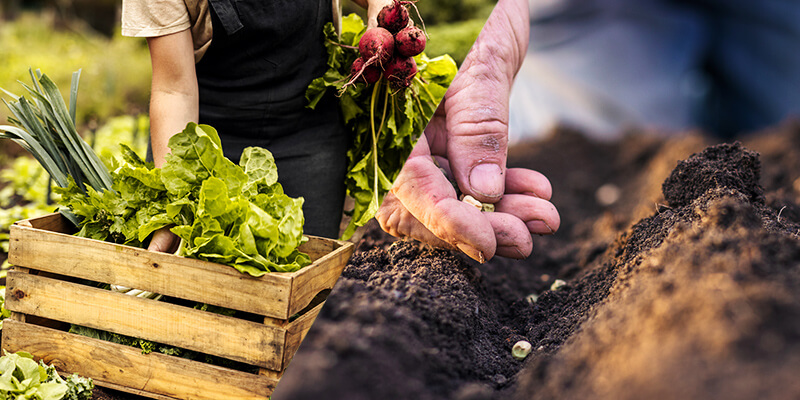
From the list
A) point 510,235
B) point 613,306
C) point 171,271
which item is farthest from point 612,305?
point 171,271

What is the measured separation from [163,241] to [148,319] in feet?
0.70

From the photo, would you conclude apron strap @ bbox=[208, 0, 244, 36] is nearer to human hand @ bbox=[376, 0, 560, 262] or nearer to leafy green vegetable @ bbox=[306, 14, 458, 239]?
leafy green vegetable @ bbox=[306, 14, 458, 239]

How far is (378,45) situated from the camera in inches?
62.0

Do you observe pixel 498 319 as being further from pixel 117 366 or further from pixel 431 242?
pixel 117 366

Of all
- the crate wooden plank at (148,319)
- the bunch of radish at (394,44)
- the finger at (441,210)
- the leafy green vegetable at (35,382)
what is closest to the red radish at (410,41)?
the bunch of radish at (394,44)

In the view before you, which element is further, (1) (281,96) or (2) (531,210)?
(1) (281,96)

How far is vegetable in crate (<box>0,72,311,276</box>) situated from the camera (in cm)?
138

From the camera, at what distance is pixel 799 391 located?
483 mm

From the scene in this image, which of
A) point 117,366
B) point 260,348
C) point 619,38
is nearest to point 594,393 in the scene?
point 619,38

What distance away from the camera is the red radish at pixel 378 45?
157 centimetres

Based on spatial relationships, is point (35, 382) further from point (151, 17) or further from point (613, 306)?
point (613, 306)

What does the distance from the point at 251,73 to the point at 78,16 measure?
9.98 metres

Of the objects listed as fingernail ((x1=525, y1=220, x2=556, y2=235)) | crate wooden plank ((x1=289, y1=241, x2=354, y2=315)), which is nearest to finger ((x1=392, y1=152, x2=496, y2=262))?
fingernail ((x1=525, y1=220, x2=556, y2=235))

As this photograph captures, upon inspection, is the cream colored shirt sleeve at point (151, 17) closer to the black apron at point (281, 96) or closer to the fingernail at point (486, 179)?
the black apron at point (281, 96)
